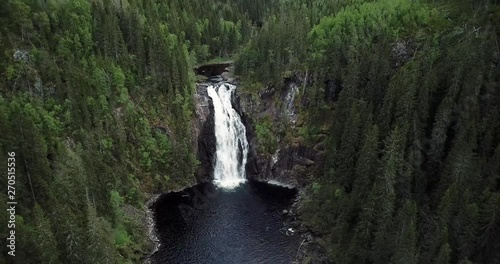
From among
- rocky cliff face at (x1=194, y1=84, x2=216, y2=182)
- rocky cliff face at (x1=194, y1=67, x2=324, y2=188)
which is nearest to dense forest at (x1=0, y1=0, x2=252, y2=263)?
rocky cliff face at (x1=194, y1=84, x2=216, y2=182)

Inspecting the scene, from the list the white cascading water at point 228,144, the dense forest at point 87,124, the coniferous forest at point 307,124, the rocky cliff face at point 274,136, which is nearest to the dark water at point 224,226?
the coniferous forest at point 307,124

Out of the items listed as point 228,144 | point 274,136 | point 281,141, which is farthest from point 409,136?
point 228,144

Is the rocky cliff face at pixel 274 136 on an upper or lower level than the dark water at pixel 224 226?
upper

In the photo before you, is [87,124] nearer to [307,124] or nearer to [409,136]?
[307,124]

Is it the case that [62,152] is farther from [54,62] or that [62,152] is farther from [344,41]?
[344,41]

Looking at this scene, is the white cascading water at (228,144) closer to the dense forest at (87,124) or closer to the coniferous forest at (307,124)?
the coniferous forest at (307,124)

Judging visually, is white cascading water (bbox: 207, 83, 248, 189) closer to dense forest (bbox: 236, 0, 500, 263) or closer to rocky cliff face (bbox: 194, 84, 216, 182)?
rocky cliff face (bbox: 194, 84, 216, 182)
